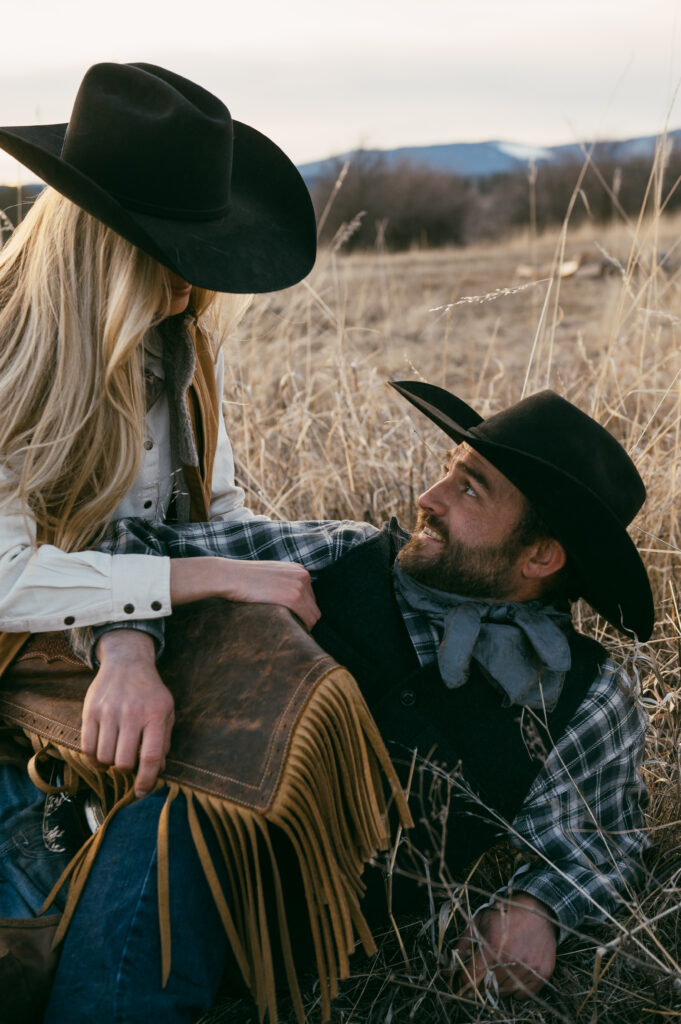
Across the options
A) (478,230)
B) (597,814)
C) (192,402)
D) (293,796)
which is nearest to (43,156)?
(192,402)

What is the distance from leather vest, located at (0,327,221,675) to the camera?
249cm

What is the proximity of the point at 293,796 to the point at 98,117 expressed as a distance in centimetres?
139

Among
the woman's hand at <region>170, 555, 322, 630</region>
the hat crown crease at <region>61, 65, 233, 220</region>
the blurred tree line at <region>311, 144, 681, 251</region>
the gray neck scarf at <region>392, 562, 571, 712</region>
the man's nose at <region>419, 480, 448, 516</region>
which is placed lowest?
the blurred tree line at <region>311, 144, 681, 251</region>

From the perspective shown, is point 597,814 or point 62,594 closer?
point 62,594

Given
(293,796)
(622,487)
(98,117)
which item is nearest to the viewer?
Answer: (293,796)

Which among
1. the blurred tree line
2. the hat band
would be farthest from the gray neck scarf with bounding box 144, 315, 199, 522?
the blurred tree line

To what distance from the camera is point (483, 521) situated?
2314 millimetres

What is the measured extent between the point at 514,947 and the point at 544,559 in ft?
2.88

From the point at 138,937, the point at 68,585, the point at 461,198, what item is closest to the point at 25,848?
the point at 138,937

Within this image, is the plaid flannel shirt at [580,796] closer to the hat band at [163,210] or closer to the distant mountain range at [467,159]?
the hat band at [163,210]

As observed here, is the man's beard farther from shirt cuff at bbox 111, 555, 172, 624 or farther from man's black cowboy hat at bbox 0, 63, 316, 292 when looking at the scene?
man's black cowboy hat at bbox 0, 63, 316, 292

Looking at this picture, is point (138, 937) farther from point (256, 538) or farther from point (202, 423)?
point (202, 423)

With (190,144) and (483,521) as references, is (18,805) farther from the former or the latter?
(190,144)

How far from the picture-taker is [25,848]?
198 cm
